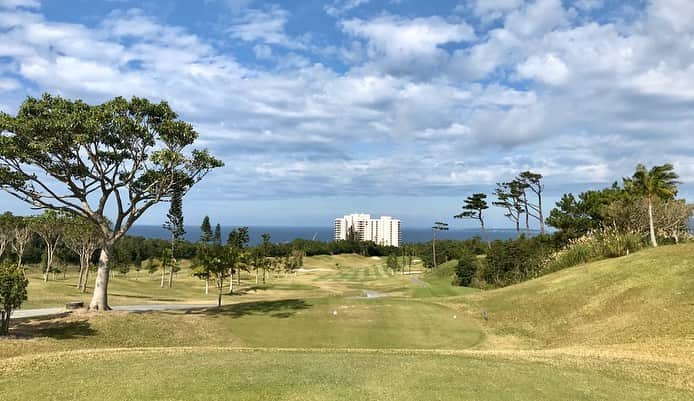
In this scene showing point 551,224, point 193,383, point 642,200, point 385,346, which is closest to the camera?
point 193,383

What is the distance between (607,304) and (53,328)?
34.7 m

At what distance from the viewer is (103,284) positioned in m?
30.6

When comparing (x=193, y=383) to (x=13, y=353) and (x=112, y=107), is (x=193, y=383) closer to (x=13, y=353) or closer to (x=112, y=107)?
(x=13, y=353)

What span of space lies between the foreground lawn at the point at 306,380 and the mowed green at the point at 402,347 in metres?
0.07

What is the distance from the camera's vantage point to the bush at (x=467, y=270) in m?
64.6

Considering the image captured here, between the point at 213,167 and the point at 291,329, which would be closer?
the point at 291,329

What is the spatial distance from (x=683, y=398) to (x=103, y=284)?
31.8 m

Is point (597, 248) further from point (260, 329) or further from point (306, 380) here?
point (306, 380)

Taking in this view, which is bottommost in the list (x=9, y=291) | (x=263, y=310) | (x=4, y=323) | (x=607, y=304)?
(x=263, y=310)

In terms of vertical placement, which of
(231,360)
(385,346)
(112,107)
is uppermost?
(112,107)

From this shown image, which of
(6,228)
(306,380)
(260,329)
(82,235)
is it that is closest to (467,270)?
(260,329)

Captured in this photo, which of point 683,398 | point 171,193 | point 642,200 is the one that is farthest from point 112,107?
point 642,200

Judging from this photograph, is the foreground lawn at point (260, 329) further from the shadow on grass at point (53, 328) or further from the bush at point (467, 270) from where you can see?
the bush at point (467, 270)

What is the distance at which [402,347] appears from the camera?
86.8 ft
